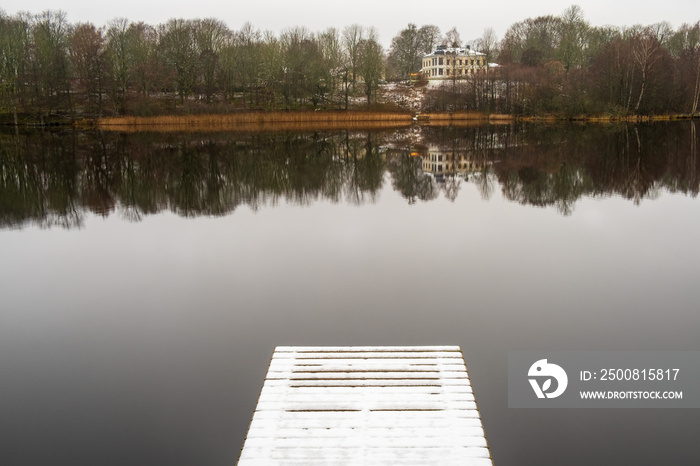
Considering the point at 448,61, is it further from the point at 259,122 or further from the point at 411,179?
the point at 411,179

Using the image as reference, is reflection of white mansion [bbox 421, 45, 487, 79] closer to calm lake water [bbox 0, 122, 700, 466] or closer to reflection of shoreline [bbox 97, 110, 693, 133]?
reflection of shoreline [bbox 97, 110, 693, 133]

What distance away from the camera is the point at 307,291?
10.5 metres

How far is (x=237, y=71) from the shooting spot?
212 ft

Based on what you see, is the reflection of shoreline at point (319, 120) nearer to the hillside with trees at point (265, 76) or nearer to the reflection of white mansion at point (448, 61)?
the hillside with trees at point (265, 76)

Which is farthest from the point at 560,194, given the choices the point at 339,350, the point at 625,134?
the point at 625,134

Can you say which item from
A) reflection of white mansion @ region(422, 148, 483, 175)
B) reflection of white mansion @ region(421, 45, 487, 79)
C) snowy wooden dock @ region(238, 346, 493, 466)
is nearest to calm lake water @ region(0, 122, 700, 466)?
snowy wooden dock @ region(238, 346, 493, 466)

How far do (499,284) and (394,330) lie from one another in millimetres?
2772

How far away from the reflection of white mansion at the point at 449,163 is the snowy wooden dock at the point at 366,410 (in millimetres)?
18492

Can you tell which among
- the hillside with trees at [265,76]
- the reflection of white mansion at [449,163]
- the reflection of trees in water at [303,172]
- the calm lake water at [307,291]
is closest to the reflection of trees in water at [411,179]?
the reflection of trees in water at [303,172]

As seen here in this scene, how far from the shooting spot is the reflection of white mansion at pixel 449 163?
1009 inches

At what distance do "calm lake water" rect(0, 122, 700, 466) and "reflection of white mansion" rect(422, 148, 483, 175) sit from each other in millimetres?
1462

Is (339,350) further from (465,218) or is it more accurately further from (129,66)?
(129,66)

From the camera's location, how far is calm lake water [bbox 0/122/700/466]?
20.6ft

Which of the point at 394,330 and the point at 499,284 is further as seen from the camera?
the point at 499,284
